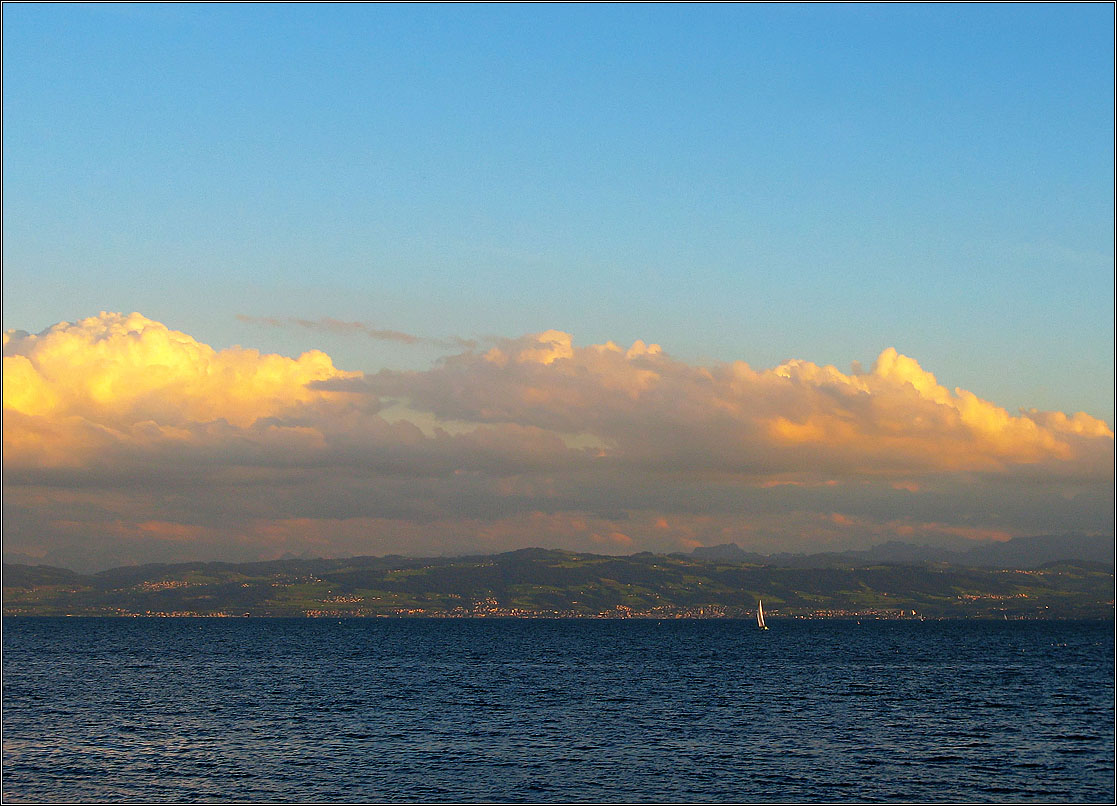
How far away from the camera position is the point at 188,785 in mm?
88125

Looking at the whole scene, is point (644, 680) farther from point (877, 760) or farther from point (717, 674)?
point (877, 760)

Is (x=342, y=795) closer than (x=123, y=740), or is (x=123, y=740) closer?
(x=342, y=795)

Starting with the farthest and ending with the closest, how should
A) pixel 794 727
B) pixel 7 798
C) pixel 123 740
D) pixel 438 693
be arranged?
pixel 438 693 < pixel 794 727 < pixel 123 740 < pixel 7 798

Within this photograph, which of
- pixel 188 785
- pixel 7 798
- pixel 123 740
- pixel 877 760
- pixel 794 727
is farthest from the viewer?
pixel 794 727

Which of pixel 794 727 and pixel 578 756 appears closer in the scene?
pixel 578 756

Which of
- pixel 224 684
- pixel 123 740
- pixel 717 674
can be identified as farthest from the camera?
pixel 717 674

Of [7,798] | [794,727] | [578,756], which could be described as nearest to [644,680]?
[794,727]

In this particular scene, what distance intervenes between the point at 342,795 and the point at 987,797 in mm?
52020

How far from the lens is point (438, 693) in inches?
6206

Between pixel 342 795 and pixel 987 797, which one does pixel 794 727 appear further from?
pixel 342 795

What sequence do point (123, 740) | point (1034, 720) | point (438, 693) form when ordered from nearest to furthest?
point (123, 740), point (1034, 720), point (438, 693)

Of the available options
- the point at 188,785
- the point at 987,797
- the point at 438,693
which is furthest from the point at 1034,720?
the point at 188,785

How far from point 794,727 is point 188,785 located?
220ft

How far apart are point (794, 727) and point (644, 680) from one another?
2486 inches
